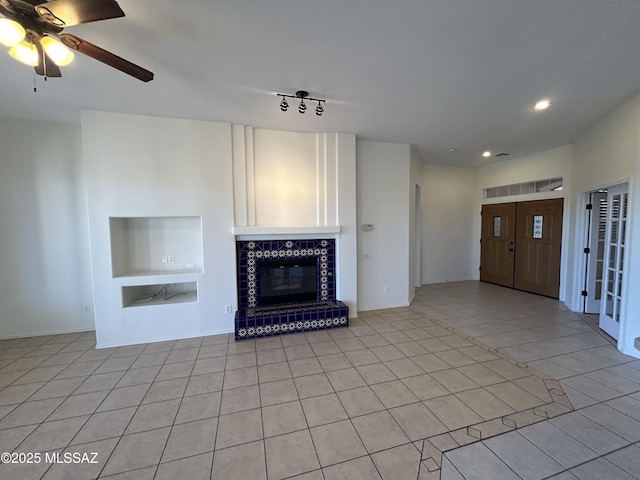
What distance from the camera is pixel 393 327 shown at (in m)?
3.86

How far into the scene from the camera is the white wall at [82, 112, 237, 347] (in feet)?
10.7

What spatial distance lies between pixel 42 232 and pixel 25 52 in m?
3.05

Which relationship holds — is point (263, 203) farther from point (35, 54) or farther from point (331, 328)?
point (35, 54)

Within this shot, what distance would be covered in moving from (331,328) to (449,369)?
5.32 ft

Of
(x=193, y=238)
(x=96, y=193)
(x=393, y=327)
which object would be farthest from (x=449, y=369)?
(x=96, y=193)

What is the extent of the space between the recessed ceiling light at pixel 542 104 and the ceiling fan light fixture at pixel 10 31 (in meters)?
4.44

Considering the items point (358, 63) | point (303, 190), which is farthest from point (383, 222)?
point (358, 63)

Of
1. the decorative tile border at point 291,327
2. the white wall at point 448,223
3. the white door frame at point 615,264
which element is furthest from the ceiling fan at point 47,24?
the white wall at point 448,223

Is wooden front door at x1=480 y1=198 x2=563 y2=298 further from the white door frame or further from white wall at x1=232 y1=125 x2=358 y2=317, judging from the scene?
white wall at x1=232 y1=125 x2=358 y2=317

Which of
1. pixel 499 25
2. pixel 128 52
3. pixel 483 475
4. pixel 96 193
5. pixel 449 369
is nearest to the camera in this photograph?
pixel 483 475

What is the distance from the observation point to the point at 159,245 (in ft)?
12.5

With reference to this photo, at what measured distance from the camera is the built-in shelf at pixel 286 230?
3674 mm

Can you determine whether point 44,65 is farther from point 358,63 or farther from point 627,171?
point 627,171

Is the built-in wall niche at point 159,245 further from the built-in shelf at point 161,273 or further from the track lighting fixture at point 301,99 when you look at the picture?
the track lighting fixture at point 301,99
